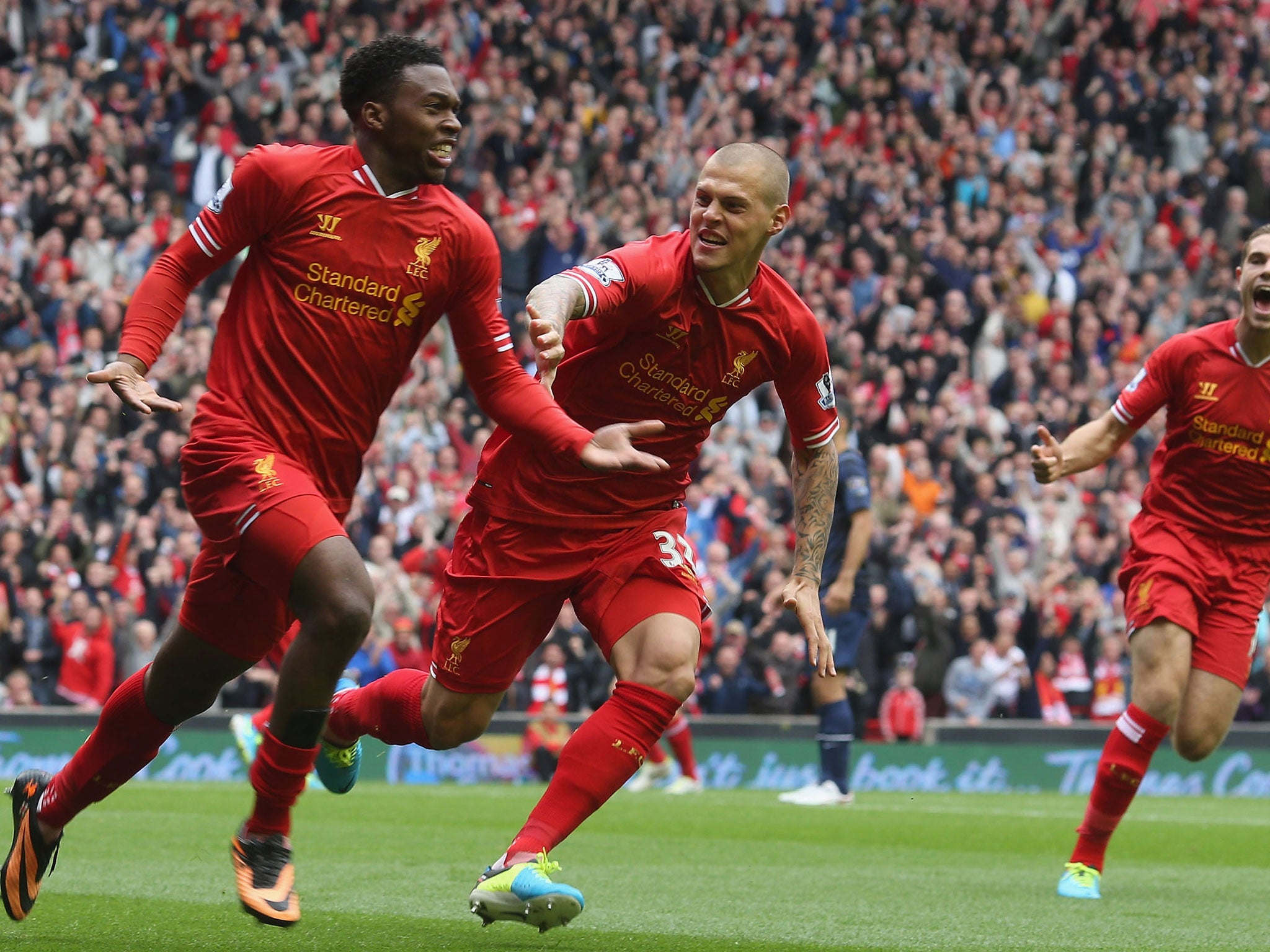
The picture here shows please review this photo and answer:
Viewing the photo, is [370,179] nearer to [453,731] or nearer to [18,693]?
[453,731]

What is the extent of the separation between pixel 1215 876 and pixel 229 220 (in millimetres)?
6167

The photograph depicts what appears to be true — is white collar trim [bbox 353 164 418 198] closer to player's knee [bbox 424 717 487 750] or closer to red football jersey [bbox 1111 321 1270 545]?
player's knee [bbox 424 717 487 750]

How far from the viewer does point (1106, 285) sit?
2330cm

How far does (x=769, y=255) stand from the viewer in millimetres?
22406

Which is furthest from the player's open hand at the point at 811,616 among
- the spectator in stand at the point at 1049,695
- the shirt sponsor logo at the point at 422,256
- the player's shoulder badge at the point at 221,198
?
the spectator in stand at the point at 1049,695

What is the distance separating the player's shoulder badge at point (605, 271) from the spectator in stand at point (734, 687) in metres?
11.3

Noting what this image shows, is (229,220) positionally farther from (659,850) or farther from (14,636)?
(14,636)

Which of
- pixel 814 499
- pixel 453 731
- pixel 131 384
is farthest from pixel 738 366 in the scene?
pixel 131 384

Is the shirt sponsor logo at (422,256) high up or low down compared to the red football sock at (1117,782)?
up

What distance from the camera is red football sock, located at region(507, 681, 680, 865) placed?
574 cm

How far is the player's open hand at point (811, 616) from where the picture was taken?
6.28 m

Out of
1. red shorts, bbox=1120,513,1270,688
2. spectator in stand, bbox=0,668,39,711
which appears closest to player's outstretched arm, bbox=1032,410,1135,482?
red shorts, bbox=1120,513,1270,688

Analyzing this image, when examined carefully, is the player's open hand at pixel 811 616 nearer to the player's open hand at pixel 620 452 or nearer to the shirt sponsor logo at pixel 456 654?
the player's open hand at pixel 620 452

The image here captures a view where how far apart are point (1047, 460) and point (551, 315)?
9.81 ft
